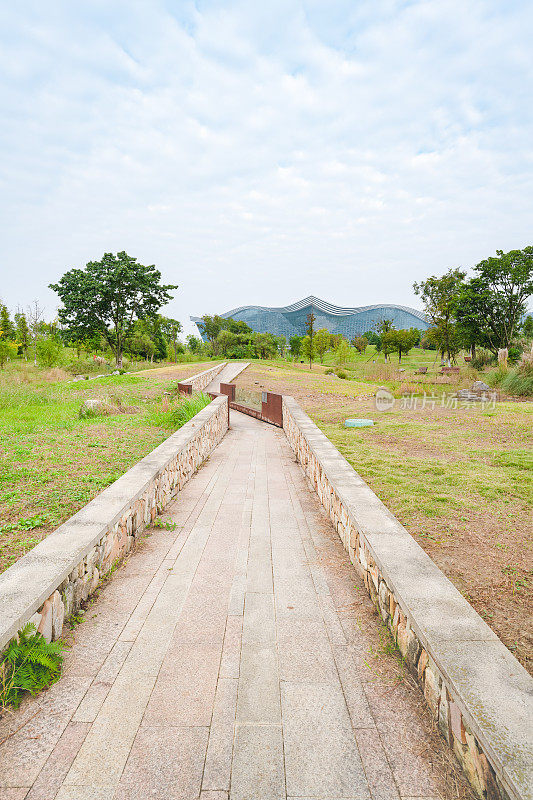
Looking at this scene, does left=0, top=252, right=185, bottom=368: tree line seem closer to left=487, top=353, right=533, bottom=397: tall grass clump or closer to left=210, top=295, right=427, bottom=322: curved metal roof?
left=487, top=353, right=533, bottom=397: tall grass clump

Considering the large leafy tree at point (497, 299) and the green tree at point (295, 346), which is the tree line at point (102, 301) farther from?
the green tree at point (295, 346)

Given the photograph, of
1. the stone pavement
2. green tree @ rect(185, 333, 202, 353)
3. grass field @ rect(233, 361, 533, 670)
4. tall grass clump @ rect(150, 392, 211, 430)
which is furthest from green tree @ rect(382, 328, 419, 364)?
the stone pavement

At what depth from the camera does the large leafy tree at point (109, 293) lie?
29.5 meters

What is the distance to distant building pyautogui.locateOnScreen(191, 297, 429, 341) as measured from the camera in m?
136

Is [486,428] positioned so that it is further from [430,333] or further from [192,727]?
[430,333]

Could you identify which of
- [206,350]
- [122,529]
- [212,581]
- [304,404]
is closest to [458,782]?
[212,581]

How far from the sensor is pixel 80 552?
2.46 metres

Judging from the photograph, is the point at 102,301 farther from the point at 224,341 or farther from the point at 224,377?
the point at 224,341

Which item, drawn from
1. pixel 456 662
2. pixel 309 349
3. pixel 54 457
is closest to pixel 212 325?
pixel 309 349

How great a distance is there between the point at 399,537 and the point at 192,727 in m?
1.63

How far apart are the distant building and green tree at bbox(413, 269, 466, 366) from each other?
9194 centimetres

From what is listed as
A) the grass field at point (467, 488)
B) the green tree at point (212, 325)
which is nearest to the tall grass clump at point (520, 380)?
the grass field at point (467, 488)

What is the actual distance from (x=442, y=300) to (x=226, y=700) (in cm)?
4125

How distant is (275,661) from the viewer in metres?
2.11
